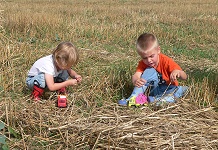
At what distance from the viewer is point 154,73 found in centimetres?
389

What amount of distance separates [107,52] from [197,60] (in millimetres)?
1718

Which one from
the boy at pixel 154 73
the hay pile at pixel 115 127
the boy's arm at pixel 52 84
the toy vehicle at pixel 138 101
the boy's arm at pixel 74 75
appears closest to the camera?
the hay pile at pixel 115 127

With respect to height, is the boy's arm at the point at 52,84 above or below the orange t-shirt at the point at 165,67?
below

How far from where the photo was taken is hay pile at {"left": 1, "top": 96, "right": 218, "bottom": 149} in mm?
2679

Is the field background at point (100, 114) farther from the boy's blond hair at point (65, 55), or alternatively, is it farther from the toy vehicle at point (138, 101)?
the boy's blond hair at point (65, 55)

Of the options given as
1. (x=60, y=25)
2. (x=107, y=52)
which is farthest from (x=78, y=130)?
(x=60, y=25)

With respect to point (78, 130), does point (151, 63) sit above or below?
above

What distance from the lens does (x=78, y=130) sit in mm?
2834

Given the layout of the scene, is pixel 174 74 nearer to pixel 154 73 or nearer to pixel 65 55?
pixel 154 73

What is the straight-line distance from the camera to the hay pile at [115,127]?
8.79 feet

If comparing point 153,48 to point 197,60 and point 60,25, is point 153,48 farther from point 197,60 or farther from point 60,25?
point 60,25

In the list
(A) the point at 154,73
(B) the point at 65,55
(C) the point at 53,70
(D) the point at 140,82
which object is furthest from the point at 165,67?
(C) the point at 53,70

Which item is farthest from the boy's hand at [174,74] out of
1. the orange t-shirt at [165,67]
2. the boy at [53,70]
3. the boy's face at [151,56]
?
the boy at [53,70]

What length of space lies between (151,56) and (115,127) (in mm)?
1247
